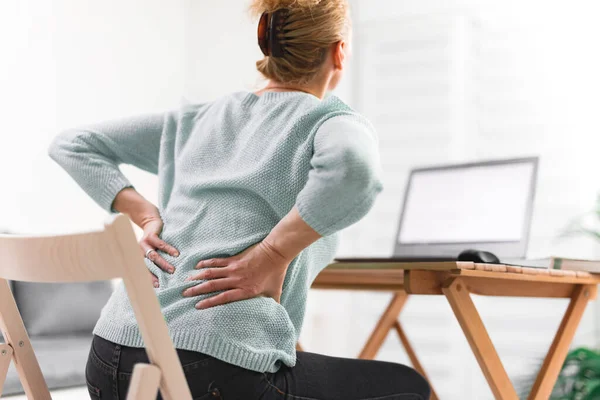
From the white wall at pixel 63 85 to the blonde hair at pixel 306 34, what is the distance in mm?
1942

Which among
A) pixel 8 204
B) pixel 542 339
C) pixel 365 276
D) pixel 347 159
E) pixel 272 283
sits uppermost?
pixel 347 159

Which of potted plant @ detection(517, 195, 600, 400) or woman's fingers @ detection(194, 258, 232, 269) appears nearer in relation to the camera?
woman's fingers @ detection(194, 258, 232, 269)

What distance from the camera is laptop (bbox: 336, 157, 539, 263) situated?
1.91 meters

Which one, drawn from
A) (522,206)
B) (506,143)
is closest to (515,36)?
(506,143)

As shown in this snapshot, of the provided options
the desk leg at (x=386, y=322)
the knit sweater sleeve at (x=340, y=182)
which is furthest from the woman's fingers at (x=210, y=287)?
the desk leg at (x=386, y=322)

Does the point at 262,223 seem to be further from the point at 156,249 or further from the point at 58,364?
the point at 58,364

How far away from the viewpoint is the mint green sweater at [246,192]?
891mm

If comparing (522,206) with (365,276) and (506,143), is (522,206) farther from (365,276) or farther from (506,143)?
(506,143)

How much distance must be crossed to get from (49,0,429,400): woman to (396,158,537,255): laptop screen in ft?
3.08

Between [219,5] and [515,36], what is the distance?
1.70 m

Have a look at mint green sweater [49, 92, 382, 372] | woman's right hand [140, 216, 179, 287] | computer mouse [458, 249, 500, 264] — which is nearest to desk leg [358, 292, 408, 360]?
computer mouse [458, 249, 500, 264]

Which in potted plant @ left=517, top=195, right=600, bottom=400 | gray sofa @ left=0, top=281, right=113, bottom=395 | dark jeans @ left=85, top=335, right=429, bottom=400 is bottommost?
potted plant @ left=517, top=195, right=600, bottom=400

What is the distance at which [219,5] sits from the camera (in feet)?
13.3

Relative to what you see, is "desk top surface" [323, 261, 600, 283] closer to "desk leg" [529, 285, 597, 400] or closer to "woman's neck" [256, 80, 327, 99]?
"desk leg" [529, 285, 597, 400]
